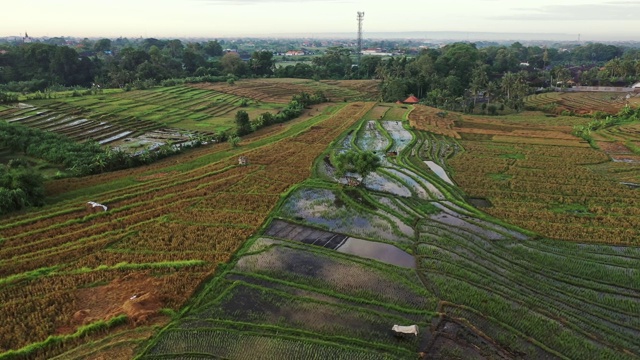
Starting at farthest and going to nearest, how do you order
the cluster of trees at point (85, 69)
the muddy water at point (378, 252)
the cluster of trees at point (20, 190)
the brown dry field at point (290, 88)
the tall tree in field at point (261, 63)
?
the tall tree in field at point (261, 63) → the cluster of trees at point (85, 69) → the brown dry field at point (290, 88) → the cluster of trees at point (20, 190) → the muddy water at point (378, 252)

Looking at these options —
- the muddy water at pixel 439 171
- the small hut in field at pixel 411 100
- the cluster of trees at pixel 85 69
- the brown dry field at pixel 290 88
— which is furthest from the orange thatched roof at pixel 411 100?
the cluster of trees at pixel 85 69

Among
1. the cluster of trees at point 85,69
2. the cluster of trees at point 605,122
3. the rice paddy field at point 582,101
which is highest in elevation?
the cluster of trees at point 85,69

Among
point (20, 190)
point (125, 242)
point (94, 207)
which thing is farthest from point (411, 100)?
point (20, 190)

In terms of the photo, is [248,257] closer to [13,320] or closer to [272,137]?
[13,320]

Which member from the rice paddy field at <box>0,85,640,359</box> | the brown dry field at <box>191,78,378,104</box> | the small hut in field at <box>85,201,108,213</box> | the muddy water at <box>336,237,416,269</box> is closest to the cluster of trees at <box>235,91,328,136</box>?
the brown dry field at <box>191,78,378,104</box>

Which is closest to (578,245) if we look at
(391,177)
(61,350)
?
(391,177)

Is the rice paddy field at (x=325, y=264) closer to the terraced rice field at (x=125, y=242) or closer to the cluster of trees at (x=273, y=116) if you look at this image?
the terraced rice field at (x=125, y=242)
